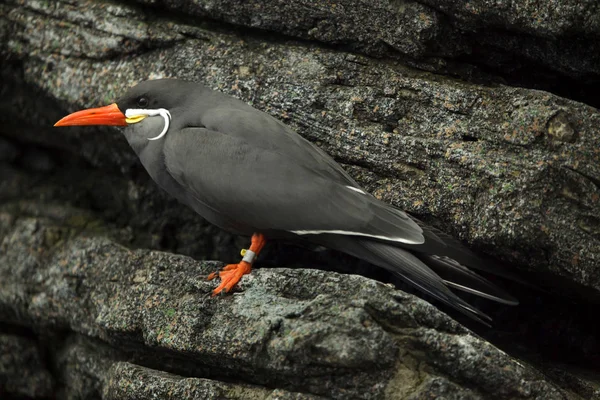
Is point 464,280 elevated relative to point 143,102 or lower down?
lower down

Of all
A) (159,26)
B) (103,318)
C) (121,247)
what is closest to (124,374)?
(103,318)

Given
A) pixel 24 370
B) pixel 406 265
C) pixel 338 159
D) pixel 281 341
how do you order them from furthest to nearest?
pixel 24 370 → pixel 338 159 → pixel 406 265 → pixel 281 341

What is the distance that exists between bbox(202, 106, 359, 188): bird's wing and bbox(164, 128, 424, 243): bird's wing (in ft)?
0.17

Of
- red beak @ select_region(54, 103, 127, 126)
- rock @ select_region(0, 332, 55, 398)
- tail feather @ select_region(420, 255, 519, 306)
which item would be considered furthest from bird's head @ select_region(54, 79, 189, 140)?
rock @ select_region(0, 332, 55, 398)

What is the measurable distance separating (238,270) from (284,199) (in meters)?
0.63

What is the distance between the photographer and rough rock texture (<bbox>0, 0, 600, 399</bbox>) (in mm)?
5297

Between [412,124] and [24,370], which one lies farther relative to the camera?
[24,370]

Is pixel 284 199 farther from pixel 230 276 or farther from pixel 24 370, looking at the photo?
pixel 24 370

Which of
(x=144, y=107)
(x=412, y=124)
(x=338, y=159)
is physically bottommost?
(x=144, y=107)

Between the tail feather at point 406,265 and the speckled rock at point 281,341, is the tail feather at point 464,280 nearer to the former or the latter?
the tail feather at point 406,265

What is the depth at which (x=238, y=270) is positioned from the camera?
589 cm

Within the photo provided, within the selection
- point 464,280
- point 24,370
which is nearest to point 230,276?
point 464,280

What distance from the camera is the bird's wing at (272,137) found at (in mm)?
6016

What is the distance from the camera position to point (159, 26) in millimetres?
7383
